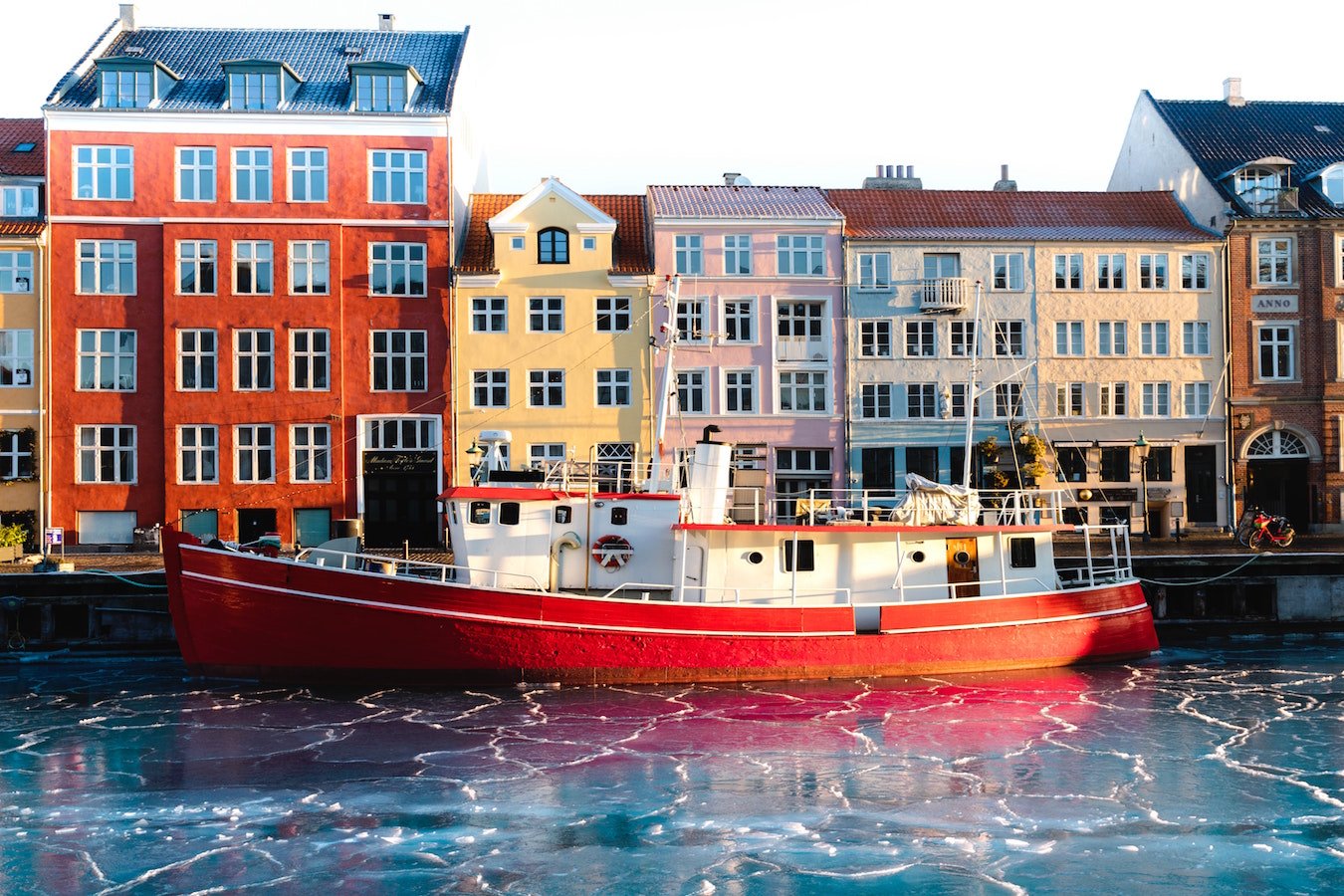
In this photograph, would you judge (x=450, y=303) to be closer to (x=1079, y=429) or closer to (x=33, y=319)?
(x=33, y=319)

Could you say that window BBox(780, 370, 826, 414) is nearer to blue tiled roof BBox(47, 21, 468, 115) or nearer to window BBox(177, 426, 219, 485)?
blue tiled roof BBox(47, 21, 468, 115)

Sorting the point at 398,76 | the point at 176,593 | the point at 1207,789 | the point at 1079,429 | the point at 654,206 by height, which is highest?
the point at 398,76

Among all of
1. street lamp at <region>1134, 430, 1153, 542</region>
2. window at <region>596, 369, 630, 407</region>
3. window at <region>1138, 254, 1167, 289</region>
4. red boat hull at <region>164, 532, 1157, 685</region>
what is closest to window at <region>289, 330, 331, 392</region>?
window at <region>596, 369, 630, 407</region>

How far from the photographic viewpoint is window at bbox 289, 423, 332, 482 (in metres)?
40.1

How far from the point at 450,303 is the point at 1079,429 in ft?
66.3

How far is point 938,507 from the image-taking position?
27906 millimetres

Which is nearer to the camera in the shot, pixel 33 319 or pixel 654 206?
pixel 33 319

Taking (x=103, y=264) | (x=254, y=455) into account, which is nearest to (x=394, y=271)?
(x=254, y=455)

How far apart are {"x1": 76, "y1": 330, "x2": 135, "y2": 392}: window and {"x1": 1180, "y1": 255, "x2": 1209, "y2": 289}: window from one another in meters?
33.1

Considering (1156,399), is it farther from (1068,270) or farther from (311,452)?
(311,452)

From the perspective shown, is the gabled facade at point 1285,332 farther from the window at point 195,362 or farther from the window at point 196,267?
the window at point 195,362

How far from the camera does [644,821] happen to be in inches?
679

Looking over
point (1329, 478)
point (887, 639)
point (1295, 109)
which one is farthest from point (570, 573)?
point (1295, 109)

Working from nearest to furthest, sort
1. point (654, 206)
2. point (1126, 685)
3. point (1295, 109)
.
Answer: point (1126, 685) → point (654, 206) → point (1295, 109)
